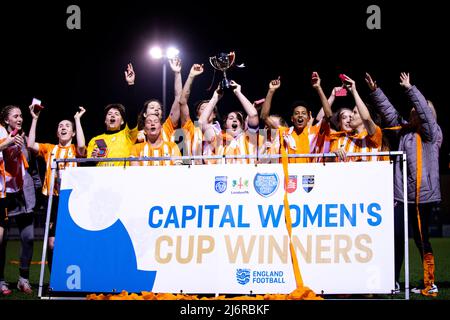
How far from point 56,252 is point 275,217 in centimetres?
198

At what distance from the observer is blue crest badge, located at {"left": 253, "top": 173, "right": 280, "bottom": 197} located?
463 cm

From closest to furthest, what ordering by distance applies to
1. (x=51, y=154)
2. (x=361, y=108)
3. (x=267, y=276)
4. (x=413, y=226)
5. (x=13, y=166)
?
(x=267, y=276)
(x=361, y=108)
(x=413, y=226)
(x=13, y=166)
(x=51, y=154)

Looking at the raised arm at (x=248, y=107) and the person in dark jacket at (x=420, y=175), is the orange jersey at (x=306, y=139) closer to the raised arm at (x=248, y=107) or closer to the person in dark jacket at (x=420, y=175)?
the raised arm at (x=248, y=107)

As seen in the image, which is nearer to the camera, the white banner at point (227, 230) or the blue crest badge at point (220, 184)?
the white banner at point (227, 230)

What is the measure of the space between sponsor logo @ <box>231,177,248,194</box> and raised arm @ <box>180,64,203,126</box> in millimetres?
1624

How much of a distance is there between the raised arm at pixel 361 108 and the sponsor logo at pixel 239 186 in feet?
4.70

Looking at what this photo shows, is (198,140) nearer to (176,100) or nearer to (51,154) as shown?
(176,100)

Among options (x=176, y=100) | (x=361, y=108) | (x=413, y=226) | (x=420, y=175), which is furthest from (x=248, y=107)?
(x=413, y=226)

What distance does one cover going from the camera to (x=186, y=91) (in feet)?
19.6

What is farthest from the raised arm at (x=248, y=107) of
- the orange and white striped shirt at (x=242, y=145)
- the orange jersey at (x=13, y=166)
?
the orange jersey at (x=13, y=166)

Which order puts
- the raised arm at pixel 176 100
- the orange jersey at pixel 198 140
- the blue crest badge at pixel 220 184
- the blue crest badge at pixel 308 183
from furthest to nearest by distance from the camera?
the raised arm at pixel 176 100 < the orange jersey at pixel 198 140 < the blue crest badge at pixel 220 184 < the blue crest badge at pixel 308 183

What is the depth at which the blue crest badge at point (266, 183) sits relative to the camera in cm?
463

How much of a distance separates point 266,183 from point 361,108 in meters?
1.33
